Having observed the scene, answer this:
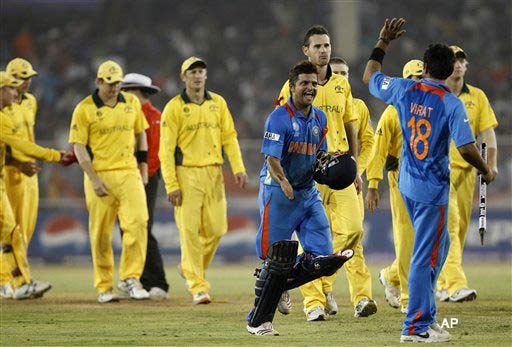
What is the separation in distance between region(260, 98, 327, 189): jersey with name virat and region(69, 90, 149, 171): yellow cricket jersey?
383 cm

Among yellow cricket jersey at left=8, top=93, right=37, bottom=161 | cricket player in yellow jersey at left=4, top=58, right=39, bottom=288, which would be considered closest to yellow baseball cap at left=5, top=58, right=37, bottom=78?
cricket player in yellow jersey at left=4, top=58, right=39, bottom=288

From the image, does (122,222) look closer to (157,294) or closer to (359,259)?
(157,294)

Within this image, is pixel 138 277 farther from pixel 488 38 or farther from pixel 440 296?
pixel 488 38

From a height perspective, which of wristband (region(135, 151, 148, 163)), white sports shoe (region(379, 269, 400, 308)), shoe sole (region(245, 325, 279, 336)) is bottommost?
Answer: white sports shoe (region(379, 269, 400, 308))

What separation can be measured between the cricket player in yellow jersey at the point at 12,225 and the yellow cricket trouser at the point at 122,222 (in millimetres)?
950

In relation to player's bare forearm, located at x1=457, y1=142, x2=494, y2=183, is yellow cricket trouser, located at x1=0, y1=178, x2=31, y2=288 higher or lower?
lower

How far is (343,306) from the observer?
1208cm

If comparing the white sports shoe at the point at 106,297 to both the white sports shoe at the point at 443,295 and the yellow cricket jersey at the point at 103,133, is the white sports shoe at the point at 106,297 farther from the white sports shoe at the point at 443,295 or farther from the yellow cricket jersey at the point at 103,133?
the white sports shoe at the point at 443,295

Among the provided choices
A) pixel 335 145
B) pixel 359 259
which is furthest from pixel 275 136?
pixel 359 259

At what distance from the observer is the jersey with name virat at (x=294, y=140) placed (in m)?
9.16

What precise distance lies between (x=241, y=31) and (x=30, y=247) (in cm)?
997

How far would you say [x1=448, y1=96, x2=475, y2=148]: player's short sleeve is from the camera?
328 inches

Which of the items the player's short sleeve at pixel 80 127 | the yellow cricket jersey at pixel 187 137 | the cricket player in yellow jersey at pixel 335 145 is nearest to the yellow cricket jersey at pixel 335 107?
the cricket player in yellow jersey at pixel 335 145

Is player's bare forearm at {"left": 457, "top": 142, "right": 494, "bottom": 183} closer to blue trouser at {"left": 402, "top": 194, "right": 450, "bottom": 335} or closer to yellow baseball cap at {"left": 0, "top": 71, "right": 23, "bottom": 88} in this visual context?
blue trouser at {"left": 402, "top": 194, "right": 450, "bottom": 335}
